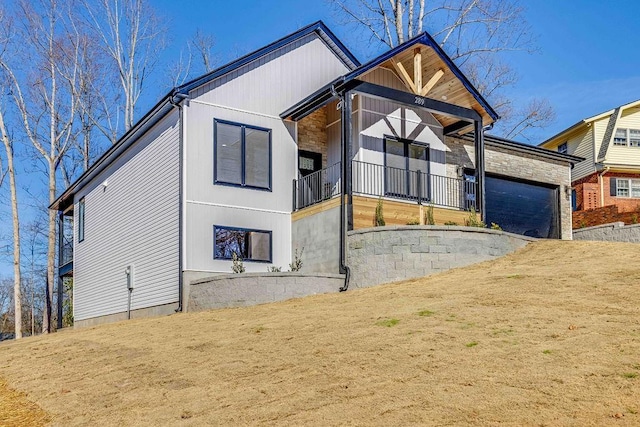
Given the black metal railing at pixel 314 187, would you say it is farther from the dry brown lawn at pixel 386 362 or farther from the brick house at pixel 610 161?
the brick house at pixel 610 161

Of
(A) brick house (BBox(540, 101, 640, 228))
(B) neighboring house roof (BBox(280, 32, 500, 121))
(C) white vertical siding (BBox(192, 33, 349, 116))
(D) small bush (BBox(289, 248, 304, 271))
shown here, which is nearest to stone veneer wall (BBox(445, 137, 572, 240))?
(B) neighboring house roof (BBox(280, 32, 500, 121))

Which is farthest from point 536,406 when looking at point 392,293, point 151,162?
point 151,162

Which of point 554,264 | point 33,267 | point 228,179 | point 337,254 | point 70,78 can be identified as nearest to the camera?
point 554,264

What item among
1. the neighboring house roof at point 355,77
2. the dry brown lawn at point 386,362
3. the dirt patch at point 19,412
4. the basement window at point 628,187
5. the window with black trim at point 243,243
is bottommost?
the dirt patch at point 19,412

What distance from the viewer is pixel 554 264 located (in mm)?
12938

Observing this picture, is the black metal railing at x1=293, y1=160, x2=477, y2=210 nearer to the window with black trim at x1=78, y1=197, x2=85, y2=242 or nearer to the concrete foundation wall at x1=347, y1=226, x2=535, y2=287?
the concrete foundation wall at x1=347, y1=226, x2=535, y2=287

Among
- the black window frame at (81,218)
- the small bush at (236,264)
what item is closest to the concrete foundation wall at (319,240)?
the small bush at (236,264)

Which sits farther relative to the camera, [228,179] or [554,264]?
[228,179]

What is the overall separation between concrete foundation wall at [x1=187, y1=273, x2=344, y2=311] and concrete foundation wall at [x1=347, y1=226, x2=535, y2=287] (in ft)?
2.55

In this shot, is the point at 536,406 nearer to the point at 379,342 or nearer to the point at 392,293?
the point at 379,342

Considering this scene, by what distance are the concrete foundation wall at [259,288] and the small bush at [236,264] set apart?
3.78 ft

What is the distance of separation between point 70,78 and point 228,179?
17810mm

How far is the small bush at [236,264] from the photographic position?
15.6m

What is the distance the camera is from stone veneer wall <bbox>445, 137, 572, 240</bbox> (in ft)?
65.1
